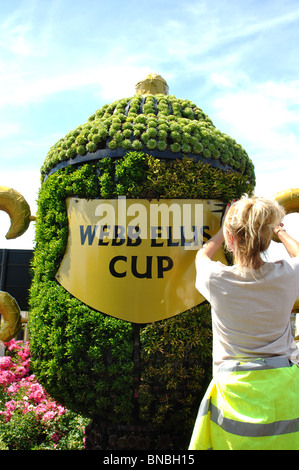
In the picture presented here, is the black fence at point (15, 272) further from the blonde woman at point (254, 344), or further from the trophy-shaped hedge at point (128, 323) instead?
the blonde woman at point (254, 344)

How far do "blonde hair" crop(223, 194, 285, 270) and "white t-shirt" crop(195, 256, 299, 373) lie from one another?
0.23 ft

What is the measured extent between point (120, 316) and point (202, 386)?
83 cm

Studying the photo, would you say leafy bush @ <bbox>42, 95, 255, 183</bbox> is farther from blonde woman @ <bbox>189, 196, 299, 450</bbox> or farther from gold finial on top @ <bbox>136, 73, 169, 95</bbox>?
blonde woman @ <bbox>189, 196, 299, 450</bbox>

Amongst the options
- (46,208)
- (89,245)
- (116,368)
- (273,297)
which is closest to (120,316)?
(116,368)

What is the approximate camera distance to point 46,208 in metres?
3.58

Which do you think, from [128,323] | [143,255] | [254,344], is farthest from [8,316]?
[254,344]

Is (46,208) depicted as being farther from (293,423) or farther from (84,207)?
(293,423)

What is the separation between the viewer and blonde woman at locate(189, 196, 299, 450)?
5.72 feet

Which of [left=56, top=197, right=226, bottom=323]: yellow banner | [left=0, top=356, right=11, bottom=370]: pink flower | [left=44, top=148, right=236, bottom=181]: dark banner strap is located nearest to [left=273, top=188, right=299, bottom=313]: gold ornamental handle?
[left=44, top=148, right=236, bottom=181]: dark banner strap

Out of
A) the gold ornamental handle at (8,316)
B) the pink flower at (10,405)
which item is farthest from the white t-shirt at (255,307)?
the pink flower at (10,405)

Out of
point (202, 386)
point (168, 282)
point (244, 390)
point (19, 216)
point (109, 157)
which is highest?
point (109, 157)

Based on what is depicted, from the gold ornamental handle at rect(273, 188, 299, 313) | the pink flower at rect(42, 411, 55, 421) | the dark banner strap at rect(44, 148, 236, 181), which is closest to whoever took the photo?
the dark banner strap at rect(44, 148, 236, 181)

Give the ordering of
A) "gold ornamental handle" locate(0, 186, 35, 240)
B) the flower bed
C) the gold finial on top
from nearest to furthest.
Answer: "gold ornamental handle" locate(0, 186, 35, 240) → the gold finial on top → the flower bed

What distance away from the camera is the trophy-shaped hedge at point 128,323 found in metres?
2.96
